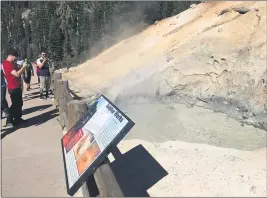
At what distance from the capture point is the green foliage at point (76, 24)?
22.9m

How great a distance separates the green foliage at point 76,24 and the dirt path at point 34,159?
13.3m

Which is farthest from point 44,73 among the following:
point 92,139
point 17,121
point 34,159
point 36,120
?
point 92,139

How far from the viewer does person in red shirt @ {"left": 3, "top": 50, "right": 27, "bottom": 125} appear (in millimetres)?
8820

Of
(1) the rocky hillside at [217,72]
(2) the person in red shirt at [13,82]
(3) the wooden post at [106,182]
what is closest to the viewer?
(3) the wooden post at [106,182]

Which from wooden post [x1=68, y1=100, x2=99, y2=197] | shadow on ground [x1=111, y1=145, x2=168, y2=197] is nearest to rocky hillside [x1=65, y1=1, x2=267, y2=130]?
shadow on ground [x1=111, y1=145, x2=168, y2=197]

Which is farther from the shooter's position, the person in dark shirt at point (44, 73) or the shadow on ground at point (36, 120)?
the person in dark shirt at point (44, 73)

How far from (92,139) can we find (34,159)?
2.91 meters

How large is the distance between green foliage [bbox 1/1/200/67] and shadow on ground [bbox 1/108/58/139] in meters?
11.9

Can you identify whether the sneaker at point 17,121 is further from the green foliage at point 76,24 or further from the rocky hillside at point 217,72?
the green foliage at point 76,24

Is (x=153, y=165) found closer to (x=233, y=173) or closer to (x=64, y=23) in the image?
(x=233, y=173)

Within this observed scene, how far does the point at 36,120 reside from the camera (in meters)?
9.93

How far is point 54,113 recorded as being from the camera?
1066cm

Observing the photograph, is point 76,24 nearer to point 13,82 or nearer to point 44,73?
point 44,73

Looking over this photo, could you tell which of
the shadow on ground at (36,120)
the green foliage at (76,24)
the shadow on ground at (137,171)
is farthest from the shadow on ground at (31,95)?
the green foliage at (76,24)
